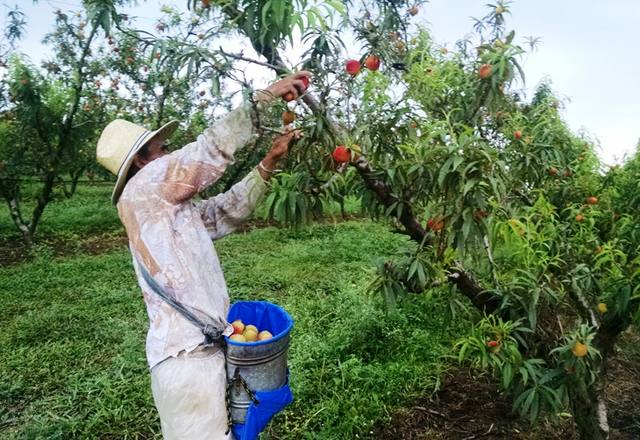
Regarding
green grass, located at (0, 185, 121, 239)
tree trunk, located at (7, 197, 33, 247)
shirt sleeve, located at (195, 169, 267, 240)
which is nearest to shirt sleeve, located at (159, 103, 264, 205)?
shirt sleeve, located at (195, 169, 267, 240)

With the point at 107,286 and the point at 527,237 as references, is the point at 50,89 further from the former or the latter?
the point at 527,237

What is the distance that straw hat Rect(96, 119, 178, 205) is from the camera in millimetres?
1925

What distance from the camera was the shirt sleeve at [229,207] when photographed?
218 centimetres

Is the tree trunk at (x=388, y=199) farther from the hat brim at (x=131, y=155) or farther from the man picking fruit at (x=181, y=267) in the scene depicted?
the hat brim at (x=131, y=155)

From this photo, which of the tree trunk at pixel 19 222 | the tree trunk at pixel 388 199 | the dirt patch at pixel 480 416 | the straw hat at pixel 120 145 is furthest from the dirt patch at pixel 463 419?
the tree trunk at pixel 19 222

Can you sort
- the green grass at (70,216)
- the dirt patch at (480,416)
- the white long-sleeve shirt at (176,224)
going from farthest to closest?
the green grass at (70,216)
the dirt patch at (480,416)
the white long-sleeve shirt at (176,224)

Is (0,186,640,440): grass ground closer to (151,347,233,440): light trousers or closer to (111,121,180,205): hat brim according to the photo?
(151,347,233,440): light trousers

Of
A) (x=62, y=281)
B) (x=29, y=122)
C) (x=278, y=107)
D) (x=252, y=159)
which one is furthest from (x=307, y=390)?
(x=29, y=122)

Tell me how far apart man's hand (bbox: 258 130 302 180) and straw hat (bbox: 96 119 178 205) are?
384mm

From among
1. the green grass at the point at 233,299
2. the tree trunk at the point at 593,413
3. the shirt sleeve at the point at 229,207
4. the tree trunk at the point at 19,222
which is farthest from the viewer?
the tree trunk at the point at 19,222

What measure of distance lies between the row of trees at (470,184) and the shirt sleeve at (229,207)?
21 cm

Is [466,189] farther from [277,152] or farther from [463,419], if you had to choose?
[463,419]

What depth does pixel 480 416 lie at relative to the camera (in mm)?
3232


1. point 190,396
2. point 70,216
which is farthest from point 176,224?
point 70,216
